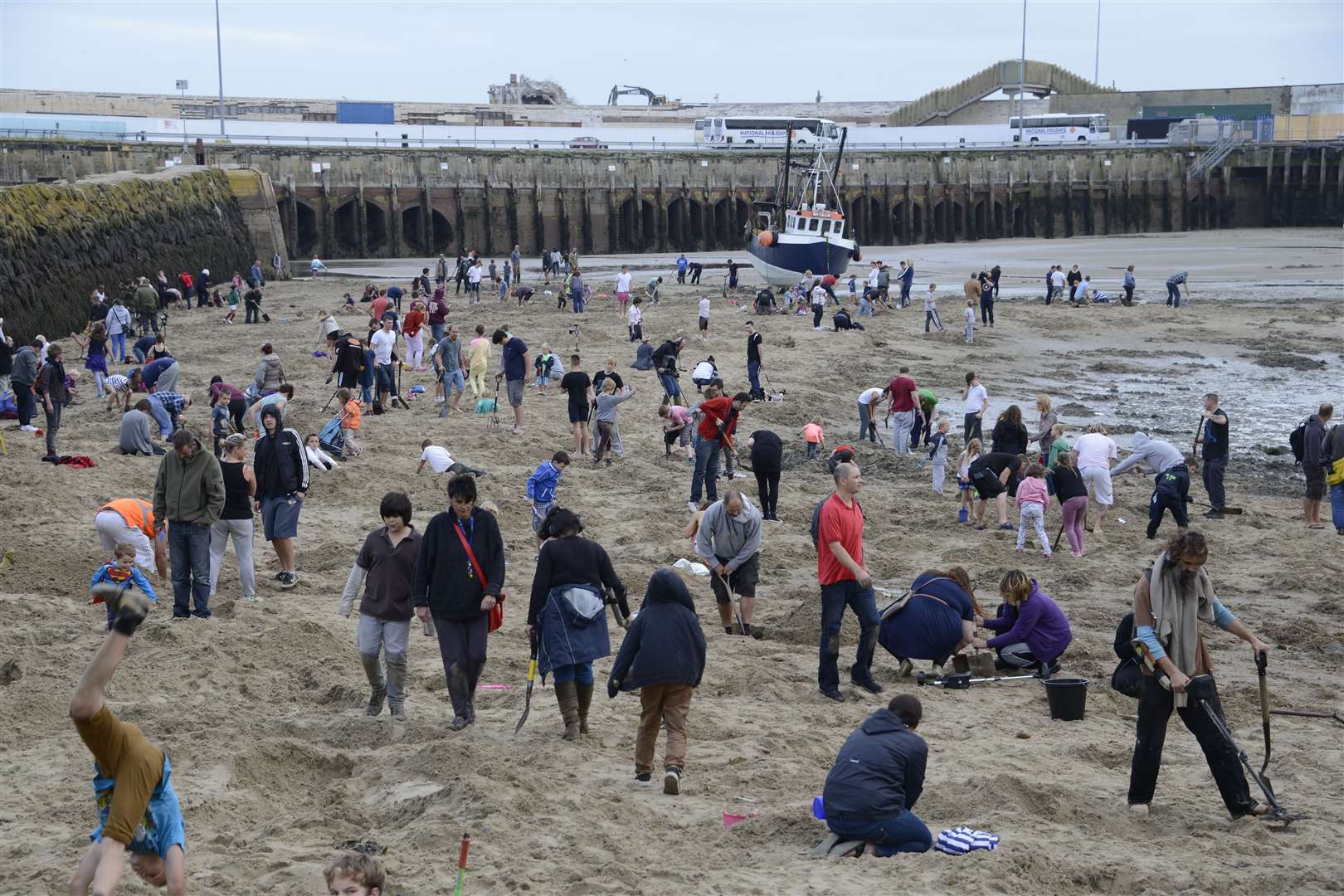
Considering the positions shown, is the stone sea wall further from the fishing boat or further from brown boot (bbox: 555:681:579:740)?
brown boot (bbox: 555:681:579:740)

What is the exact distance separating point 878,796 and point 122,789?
3.20 meters

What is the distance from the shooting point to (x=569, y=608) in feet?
25.1

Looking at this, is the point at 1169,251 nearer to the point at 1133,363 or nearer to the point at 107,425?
the point at 1133,363

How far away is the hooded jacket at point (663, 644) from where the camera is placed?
286 inches

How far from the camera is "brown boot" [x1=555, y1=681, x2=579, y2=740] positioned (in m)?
7.79

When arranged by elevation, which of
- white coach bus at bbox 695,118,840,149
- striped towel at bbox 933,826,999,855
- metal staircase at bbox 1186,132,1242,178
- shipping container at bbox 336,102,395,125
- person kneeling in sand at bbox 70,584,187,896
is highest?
shipping container at bbox 336,102,395,125

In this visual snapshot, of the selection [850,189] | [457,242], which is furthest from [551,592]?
[850,189]

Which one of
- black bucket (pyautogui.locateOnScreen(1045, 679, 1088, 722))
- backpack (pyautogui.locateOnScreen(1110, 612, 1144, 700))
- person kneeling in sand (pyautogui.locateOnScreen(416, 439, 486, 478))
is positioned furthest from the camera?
person kneeling in sand (pyautogui.locateOnScreen(416, 439, 486, 478))

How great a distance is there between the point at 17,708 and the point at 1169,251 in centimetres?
5083

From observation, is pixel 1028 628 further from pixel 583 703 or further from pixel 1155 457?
pixel 1155 457

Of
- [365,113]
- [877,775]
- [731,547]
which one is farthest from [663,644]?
[365,113]

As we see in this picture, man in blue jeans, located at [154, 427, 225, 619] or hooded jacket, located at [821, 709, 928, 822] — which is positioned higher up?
man in blue jeans, located at [154, 427, 225, 619]

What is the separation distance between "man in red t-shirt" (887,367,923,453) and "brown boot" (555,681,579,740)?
1113 centimetres

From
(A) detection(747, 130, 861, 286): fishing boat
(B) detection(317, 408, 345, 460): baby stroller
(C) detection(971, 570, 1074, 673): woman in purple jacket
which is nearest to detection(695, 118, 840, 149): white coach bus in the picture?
(A) detection(747, 130, 861, 286): fishing boat
